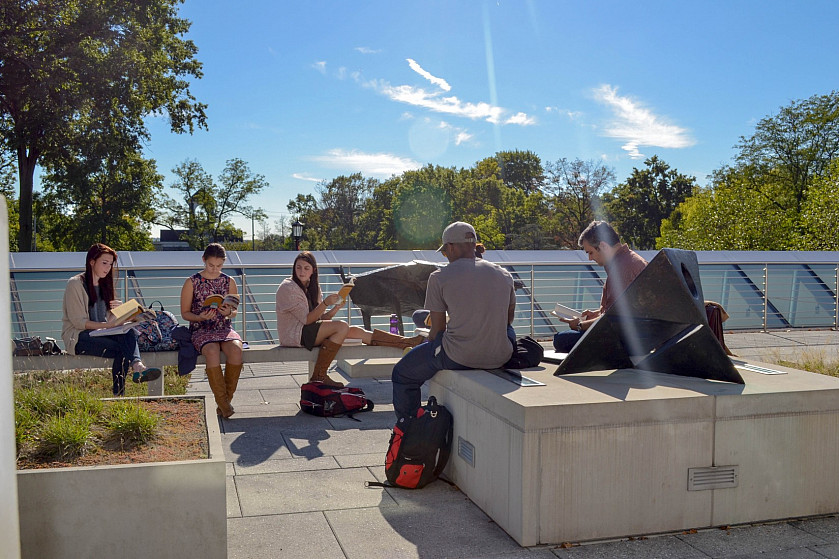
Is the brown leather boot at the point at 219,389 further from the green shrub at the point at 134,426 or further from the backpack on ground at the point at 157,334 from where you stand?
the green shrub at the point at 134,426

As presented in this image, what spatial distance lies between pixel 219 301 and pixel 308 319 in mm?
889

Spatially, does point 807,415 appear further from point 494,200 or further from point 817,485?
point 494,200

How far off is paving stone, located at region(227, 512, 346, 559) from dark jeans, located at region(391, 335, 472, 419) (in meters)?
1.30

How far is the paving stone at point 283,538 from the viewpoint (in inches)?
144

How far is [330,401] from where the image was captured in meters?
6.75

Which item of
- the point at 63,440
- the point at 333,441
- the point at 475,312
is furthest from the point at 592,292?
the point at 63,440

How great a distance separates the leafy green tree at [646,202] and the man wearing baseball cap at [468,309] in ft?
221

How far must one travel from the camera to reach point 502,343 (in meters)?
4.94

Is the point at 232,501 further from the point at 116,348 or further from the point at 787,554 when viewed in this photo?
the point at 787,554

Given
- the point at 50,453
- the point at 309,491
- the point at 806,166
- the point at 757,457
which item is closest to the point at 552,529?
the point at 757,457

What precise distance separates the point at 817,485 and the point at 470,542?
2.03 m

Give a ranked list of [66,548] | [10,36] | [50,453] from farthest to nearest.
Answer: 1. [10,36]
2. [50,453]
3. [66,548]

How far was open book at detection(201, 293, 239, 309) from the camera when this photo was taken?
6.88 metres

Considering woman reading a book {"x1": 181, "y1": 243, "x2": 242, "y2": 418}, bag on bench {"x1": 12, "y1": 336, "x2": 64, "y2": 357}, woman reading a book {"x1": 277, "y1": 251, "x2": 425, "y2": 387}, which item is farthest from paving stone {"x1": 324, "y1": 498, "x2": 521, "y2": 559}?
bag on bench {"x1": 12, "y1": 336, "x2": 64, "y2": 357}
